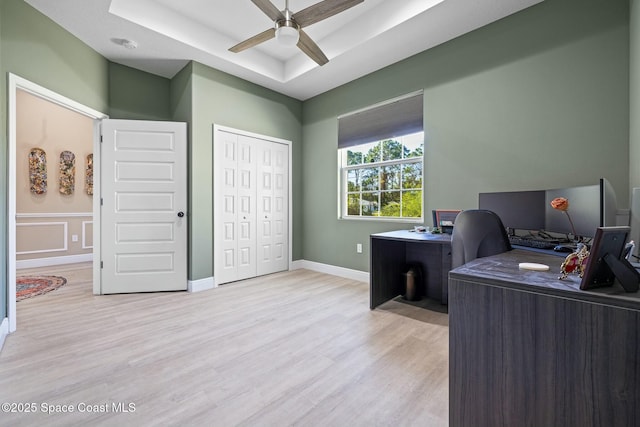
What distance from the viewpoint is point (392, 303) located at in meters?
3.10

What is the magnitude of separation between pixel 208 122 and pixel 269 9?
193 cm

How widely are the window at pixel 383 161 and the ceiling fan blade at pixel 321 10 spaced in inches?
64.2

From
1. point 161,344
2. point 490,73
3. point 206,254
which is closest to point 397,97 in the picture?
point 490,73

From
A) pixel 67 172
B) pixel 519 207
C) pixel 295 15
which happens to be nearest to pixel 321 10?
pixel 295 15

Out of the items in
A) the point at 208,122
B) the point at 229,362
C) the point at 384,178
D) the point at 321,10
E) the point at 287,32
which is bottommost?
the point at 229,362

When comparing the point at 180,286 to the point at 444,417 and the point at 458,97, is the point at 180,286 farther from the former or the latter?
the point at 458,97

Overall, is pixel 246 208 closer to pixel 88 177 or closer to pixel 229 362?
pixel 229 362

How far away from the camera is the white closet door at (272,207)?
14.2 feet

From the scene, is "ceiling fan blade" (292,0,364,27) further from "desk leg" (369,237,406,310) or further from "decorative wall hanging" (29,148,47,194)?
"decorative wall hanging" (29,148,47,194)

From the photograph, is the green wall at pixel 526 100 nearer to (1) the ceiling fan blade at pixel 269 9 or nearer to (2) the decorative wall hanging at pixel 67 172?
(1) the ceiling fan blade at pixel 269 9

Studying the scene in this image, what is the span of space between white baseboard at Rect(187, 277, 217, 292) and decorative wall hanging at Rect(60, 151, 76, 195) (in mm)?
3653

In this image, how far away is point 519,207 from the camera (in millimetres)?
2453

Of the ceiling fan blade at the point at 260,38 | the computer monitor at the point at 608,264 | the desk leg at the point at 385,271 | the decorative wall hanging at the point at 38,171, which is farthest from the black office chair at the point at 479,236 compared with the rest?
the decorative wall hanging at the point at 38,171

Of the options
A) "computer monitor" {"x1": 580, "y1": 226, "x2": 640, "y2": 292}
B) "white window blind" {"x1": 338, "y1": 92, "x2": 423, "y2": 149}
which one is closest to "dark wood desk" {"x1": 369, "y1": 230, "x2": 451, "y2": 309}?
"white window blind" {"x1": 338, "y1": 92, "x2": 423, "y2": 149}
